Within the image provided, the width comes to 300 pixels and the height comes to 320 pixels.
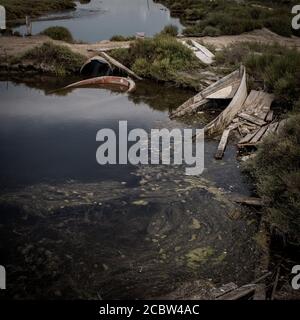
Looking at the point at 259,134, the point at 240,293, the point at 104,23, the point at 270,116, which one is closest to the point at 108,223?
the point at 240,293

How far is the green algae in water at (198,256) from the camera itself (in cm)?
675

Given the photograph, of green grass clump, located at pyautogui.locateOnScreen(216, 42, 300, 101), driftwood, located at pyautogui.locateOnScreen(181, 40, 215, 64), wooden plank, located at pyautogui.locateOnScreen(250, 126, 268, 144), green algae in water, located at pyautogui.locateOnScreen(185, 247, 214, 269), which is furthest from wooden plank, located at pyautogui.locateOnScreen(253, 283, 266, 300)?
driftwood, located at pyautogui.locateOnScreen(181, 40, 215, 64)

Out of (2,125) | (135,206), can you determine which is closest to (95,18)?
(2,125)

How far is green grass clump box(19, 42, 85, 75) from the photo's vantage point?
750 inches

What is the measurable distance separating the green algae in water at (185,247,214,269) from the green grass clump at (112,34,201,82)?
38.3ft

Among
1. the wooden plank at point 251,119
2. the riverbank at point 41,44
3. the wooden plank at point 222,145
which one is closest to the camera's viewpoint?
the wooden plank at point 222,145

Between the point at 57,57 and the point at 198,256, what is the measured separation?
15.1 metres

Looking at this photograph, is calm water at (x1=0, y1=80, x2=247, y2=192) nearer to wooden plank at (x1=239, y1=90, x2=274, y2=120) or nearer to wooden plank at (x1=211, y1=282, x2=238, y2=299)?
wooden plank at (x1=239, y1=90, x2=274, y2=120)

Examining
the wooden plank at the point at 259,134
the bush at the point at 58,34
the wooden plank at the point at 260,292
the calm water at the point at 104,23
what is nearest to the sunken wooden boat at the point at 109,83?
the wooden plank at the point at 259,134

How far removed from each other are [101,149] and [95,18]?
3066 cm

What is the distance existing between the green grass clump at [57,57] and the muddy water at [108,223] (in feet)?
24.4

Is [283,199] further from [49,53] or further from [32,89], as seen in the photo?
[49,53]

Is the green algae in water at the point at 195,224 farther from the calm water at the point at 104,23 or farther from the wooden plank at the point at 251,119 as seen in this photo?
the calm water at the point at 104,23

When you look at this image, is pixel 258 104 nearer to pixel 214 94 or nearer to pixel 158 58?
pixel 214 94
